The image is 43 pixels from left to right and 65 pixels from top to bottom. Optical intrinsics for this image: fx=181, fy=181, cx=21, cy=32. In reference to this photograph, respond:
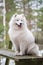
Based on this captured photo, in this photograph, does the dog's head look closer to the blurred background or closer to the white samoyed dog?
the white samoyed dog

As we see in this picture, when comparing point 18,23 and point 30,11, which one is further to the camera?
point 30,11

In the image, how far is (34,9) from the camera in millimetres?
2699

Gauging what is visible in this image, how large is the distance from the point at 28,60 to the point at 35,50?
29 centimetres

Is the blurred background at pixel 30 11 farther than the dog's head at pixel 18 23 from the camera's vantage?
Yes

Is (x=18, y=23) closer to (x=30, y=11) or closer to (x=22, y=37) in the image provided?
(x=22, y=37)

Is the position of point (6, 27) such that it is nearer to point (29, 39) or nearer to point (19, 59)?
point (29, 39)

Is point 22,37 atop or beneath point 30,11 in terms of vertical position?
beneath

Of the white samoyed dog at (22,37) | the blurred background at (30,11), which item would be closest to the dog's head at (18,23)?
the white samoyed dog at (22,37)

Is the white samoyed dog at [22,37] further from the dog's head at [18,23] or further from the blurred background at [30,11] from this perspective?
the blurred background at [30,11]

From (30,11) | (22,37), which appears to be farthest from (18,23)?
(30,11)

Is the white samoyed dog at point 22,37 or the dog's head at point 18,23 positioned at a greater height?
the dog's head at point 18,23

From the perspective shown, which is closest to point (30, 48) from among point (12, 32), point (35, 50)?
point (35, 50)

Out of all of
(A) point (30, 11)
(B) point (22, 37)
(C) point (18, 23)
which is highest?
(A) point (30, 11)

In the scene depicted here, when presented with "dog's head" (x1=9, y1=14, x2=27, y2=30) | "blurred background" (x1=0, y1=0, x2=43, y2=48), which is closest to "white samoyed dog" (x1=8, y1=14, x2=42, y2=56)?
"dog's head" (x1=9, y1=14, x2=27, y2=30)
